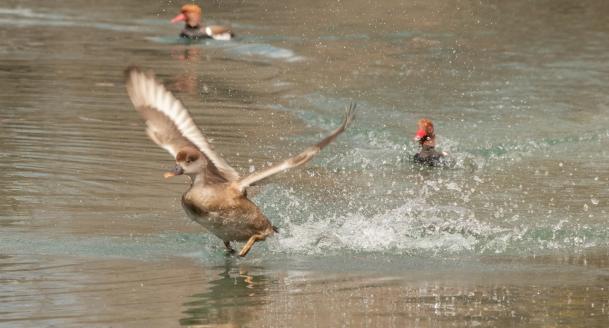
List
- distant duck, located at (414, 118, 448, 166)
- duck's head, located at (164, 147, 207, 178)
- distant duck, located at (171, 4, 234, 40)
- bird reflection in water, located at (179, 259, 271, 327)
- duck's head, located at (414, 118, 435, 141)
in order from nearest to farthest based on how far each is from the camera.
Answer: bird reflection in water, located at (179, 259, 271, 327) < duck's head, located at (164, 147, 207, 178) < distant duck, located at (414, 118, 448, 166) < duck's head, located at (414, 118, 435, 141) < distant duck, located at (171, 4, 234, 40)

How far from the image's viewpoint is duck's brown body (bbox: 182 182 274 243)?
30.0 ft

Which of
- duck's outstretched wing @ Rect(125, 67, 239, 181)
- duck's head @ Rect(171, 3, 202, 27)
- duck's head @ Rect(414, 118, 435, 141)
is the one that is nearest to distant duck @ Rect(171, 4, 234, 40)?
duck's head @ Rect(171, 3, 202, 27)

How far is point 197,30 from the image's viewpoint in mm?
24297

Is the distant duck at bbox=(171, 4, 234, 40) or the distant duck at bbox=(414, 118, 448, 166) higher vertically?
the distant duck at bbox=(171, 4, 234, 40)

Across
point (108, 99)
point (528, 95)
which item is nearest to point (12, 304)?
point (108, 99)

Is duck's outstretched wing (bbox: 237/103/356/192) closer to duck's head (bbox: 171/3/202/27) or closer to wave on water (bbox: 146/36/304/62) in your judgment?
wave on water (bbox: 146/36/304/62)

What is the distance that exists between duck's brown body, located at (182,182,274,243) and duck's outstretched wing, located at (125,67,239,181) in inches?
11.5

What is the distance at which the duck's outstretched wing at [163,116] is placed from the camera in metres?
9.38

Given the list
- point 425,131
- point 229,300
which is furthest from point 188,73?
point 229,300

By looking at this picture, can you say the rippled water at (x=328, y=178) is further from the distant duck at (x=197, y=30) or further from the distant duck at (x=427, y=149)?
the distant duck at (x=197, y=30)

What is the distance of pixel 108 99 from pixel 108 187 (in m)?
5.46

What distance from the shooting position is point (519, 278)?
8953mm

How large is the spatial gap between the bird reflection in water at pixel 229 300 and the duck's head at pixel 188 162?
0.70 metres

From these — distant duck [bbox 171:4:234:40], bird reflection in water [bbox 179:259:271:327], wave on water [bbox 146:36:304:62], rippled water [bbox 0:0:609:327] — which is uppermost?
distant duck [bbox 171:4:234:40]
